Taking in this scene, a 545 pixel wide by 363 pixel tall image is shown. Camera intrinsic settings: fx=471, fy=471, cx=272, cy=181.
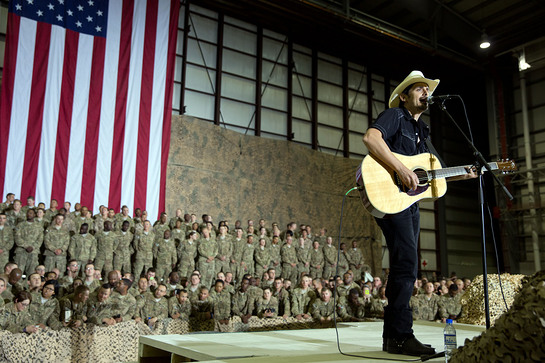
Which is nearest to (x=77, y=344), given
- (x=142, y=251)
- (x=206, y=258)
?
(x=142, y=251)

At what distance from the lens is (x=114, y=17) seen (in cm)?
1100

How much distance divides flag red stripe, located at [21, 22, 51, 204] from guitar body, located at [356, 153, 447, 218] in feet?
28.9

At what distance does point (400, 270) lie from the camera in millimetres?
2533

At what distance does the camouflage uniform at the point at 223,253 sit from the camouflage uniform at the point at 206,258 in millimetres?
171

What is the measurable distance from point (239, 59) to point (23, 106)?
21.1 ft

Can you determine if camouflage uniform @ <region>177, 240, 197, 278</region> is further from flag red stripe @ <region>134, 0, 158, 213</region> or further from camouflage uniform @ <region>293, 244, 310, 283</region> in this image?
camouflage uniform @ <region>293, 244, 310, 283</region>

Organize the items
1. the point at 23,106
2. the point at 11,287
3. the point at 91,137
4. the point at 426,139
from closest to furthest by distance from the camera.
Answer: the point at 426,139 < the point at 11,287 < the point at 23,106 < the point at 91,137

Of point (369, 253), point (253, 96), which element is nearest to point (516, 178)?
point (369, 253)

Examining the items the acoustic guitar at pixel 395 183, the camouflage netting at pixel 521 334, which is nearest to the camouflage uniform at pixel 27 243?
the acoustic guitar at pixel 395 183

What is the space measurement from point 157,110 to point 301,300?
5747mm

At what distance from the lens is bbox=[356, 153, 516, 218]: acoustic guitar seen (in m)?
2.46

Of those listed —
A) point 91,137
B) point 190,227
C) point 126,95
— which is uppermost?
point 126,95

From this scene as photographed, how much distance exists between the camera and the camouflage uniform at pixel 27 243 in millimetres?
8328

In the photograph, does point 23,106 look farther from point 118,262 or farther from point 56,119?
point 118,262
